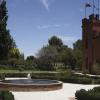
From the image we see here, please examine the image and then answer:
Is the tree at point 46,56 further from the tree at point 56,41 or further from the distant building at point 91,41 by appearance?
the distant building at point 91,41

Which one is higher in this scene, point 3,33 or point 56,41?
point 56,41

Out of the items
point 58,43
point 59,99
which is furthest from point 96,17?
point 58,43

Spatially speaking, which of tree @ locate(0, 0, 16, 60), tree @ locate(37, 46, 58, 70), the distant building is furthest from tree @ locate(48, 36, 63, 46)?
tree @ locate(0, 0, 16, 60)

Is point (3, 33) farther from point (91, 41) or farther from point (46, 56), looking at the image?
point (46, 56)

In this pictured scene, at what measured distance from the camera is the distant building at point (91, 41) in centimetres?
4704

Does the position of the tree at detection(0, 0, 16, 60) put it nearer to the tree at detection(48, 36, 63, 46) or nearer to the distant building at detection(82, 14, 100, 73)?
the distant building at detection(82, 14, 100, 73)

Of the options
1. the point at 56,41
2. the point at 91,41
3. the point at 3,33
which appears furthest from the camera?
the point at 56,41

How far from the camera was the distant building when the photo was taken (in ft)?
154

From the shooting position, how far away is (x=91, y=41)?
48438mm

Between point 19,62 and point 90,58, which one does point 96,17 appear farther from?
point 19,62

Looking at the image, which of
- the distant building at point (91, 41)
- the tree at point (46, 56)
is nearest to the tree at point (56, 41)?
the tree at point (46, 56)

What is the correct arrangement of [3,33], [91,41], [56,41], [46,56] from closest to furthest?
[3,33] < [91,41] < [46,56] < [56,41]

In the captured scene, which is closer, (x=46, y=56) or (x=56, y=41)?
(x=46, y=56)

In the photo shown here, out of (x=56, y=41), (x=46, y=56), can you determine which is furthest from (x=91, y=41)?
(x=56, y=41)
